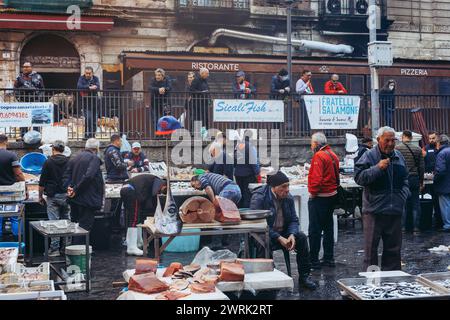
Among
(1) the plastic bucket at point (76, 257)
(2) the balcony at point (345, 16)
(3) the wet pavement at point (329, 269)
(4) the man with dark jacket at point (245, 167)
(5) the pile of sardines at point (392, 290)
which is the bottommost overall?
(3) the wet pavement at point (329, 269)

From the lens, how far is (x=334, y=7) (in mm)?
27016

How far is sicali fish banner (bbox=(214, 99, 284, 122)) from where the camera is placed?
1695 centimetres

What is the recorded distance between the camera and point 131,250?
11.0m

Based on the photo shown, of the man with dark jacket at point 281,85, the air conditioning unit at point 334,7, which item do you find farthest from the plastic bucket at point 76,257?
the air conditioning unit at point 334,7

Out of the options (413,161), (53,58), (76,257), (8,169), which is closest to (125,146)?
(8,169)

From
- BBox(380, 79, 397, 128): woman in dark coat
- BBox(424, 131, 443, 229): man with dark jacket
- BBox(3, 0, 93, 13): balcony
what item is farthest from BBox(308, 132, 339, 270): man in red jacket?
BBox(3, 0, 93, 13): balcony

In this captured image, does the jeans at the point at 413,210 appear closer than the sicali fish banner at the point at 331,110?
Yes

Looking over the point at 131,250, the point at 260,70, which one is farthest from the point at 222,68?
the point at 131,250

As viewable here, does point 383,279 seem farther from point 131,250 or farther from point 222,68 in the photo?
point 222,68

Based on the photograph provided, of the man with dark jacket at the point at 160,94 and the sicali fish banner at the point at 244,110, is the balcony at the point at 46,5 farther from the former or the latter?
the sicali fish banner at the point at 244,110

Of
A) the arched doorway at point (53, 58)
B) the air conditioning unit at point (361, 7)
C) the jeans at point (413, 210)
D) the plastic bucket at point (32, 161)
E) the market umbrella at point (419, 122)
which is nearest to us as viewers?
the jeans at point (413, 210)

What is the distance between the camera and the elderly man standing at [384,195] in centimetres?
749

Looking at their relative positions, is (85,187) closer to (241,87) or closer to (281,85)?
(241,87)

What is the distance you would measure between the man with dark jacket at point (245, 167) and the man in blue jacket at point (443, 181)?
3.96m
